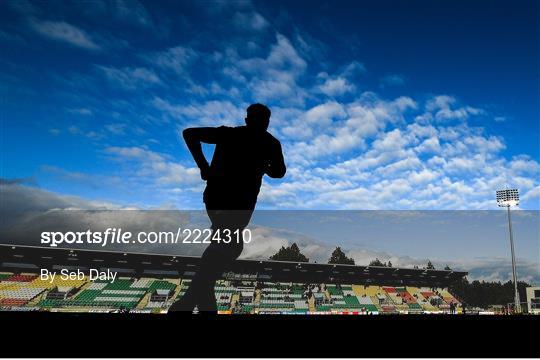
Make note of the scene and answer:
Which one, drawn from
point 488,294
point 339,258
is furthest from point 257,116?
point 339,258

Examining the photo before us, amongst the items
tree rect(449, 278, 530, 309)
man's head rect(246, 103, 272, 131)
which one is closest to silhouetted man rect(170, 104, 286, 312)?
man's head rect(246, 103, 272, 131)

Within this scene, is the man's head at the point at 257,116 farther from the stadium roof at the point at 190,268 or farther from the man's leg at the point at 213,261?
the stadium roof at the point at 190,268

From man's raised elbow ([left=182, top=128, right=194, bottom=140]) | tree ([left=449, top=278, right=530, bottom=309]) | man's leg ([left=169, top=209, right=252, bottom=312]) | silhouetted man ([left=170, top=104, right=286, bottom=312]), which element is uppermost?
man's raised elbow ([left=182, top=128, right=194, bottom=140])

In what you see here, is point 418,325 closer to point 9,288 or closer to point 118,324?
point 118,324

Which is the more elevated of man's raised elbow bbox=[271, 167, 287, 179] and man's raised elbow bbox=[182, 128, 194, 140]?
man's raised elbow bbox=[182, 128, 194, 140]

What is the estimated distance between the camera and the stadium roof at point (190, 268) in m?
37.4

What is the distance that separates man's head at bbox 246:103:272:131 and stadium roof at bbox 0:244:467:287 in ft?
116

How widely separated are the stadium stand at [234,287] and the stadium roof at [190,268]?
0.08 meters

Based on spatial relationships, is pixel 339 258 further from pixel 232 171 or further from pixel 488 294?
pixel 232 171

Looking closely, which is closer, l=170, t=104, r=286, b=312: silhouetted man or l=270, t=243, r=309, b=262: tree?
l=170, t=104, r=286, b=312: silhouetted man

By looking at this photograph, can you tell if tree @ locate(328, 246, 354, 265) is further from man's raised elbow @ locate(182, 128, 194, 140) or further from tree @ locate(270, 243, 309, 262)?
man's raised elbow @ locate(182, 128, 194, 140)

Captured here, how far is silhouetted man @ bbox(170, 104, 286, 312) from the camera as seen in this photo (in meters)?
2.70

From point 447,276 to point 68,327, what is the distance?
5262 cm

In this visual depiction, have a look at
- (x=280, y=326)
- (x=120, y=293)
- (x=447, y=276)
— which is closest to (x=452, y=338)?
(x=280, y=326)
